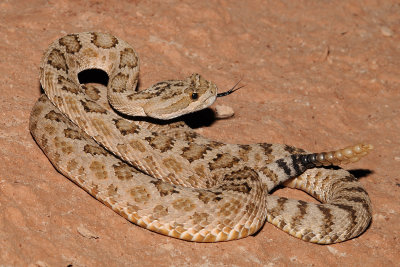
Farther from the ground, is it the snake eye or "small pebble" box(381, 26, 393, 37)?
the snake eye

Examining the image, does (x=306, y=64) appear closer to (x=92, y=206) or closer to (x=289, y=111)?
(x=289, y=111)

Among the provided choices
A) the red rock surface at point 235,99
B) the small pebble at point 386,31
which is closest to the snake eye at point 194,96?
the red rock surface at point 235,99

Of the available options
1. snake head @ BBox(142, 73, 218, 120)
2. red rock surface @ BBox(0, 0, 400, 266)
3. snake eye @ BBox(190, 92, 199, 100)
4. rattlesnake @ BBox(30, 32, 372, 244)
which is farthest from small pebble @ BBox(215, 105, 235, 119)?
snake eye @ BBox(190, 92, 199, 100)

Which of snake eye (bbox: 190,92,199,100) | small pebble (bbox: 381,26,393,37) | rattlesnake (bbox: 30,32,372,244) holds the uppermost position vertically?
snake eye (bbox: 190,92,199,100)

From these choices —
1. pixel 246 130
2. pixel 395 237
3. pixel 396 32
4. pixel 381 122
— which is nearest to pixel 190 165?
pixel 246 130

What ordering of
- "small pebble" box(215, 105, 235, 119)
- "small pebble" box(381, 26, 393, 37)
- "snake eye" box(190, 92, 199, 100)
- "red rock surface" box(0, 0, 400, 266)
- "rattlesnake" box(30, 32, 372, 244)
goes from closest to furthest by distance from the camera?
1. "red rock surface" box(0, 0, 400, 266)
2. "rattlesnake" box(30, 32, 372, 244)
3. "snake eye" box(190, 92, 199, 100)
4. "small pebble" box(215, 105, 235, 119)
5. "small pebble" box(381, 26, 393, 37)

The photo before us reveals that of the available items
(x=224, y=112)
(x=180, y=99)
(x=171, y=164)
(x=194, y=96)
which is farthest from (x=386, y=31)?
(x=171, y=164)

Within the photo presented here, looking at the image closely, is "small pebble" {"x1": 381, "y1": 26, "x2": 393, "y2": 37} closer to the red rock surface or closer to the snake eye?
the red rock surface

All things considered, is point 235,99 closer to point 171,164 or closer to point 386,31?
point 171,164
